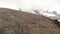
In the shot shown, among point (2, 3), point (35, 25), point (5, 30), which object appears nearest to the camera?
point (5, 30)

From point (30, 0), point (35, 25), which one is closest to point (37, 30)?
point (35, 25)

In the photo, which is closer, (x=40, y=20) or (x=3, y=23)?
(x=3, y=23)

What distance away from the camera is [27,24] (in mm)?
845

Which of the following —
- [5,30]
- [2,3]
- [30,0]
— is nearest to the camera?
[5,30]

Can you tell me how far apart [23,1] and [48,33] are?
1530 millimetres

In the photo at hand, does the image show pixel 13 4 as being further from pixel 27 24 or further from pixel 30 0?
pixel 27 24

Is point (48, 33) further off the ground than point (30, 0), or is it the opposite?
point (30, 0)

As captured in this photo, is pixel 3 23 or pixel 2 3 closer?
pixel 3 23

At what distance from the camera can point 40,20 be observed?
943 mm

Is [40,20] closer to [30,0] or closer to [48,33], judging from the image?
[48,33]

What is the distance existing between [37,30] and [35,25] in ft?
0.19

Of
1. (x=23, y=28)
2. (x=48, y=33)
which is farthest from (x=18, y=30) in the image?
(x=48, y=33)

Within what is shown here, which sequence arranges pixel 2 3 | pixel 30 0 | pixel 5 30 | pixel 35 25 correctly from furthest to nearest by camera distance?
pixel 30 0
pixel 2 3
pixel 35 25
pixel 5 30

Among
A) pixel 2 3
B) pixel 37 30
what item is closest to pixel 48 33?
pixel 37 30
